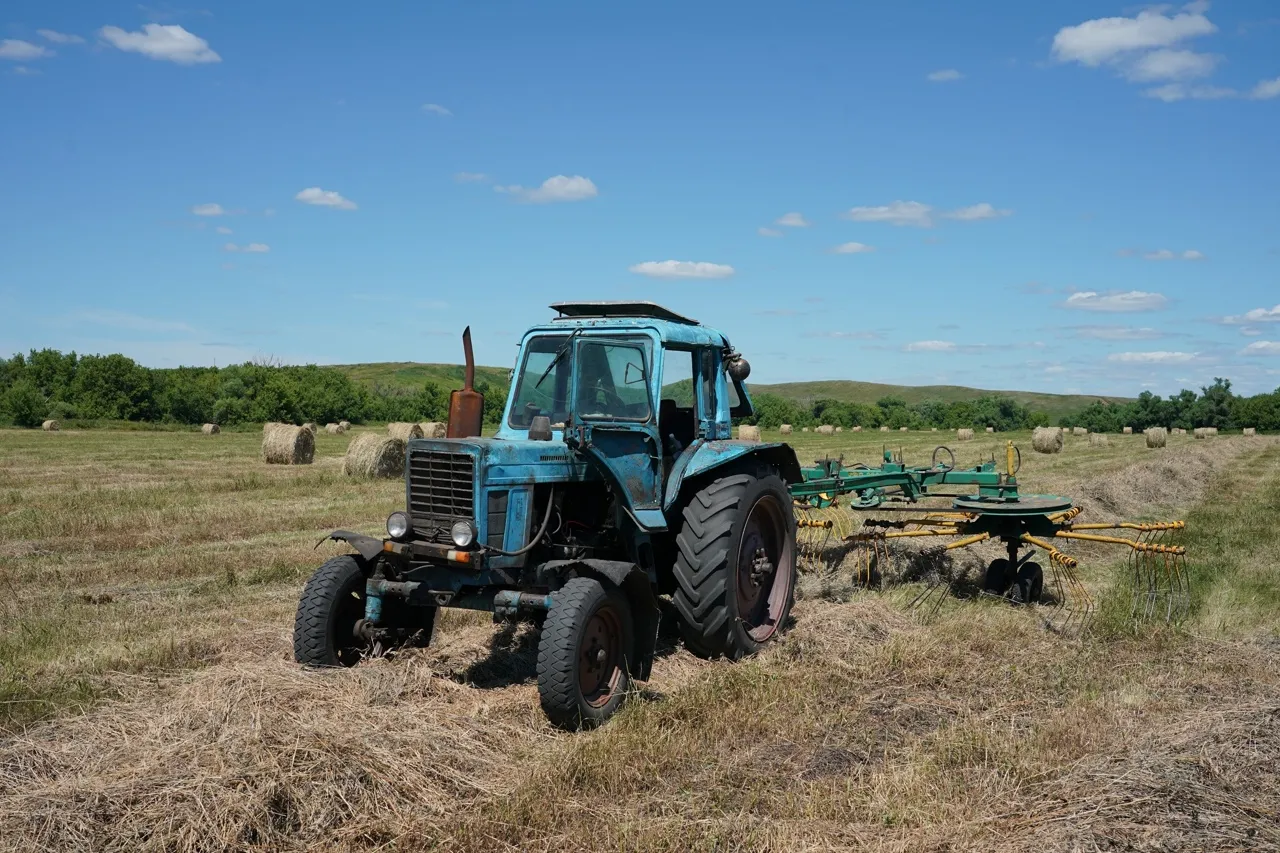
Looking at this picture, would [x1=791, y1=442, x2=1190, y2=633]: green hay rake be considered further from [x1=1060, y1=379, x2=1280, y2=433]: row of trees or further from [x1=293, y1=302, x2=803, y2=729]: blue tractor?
[x1=1060, y1=379, x2=1280, y2=433]: row of trees

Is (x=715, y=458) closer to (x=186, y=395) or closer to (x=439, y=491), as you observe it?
(x=439, y=491)

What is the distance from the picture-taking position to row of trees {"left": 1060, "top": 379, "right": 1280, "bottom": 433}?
168 feet

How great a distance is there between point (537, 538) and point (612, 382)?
1284mm

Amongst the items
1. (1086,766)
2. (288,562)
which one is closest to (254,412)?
(288,562)

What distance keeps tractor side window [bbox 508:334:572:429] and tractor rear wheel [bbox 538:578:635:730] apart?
1.50 m

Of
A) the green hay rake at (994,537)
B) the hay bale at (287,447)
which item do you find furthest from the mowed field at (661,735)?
the hay bale at (287,447)

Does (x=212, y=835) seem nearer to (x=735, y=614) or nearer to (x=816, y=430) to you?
(x=735, y=614)

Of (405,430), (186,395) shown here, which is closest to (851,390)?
(186,395)

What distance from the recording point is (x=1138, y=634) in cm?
729

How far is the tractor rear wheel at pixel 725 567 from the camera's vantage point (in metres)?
6.29

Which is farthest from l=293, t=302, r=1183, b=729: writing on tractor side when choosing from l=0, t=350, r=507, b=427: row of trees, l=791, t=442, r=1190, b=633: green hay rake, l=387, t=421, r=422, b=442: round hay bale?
l=0, t=350, r=507, b=427: row of trees

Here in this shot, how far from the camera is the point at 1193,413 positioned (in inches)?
2044

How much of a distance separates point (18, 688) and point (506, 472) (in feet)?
9.23

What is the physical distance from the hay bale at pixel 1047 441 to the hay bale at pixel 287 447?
1896 cm
